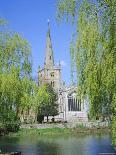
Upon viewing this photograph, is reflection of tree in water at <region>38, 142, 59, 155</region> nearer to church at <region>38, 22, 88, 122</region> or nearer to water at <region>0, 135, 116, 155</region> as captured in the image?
water at <region>0, 135, 116, 155</region>

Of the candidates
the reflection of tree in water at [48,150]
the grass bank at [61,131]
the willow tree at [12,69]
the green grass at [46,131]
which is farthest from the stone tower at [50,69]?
the willow tree at [12,69]

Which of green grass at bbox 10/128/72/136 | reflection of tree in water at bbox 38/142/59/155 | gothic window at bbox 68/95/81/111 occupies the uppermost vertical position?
gothic window at bbox 68/95/81/111

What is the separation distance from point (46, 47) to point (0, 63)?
103m

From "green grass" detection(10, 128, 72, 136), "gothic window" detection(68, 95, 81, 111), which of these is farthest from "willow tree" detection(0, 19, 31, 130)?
"gothic window" detection(68, 95, 81, 111)

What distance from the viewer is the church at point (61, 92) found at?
109m

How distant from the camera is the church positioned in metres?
109

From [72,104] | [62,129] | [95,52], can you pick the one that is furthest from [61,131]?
[95,52]

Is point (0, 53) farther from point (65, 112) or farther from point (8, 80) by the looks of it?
point (65, 112)

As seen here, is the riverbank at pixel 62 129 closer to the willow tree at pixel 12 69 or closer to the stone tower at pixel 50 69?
the willow tree at pixel 12 69

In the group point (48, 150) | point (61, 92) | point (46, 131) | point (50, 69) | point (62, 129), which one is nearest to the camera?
point (48, 150)

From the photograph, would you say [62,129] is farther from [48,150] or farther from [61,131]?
[48,150]

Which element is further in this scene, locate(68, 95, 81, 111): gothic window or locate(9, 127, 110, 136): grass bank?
locate(68, 95, 81, 111): gothic window

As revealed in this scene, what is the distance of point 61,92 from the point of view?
116 metres

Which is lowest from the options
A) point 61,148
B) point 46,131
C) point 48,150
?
point 48,150
